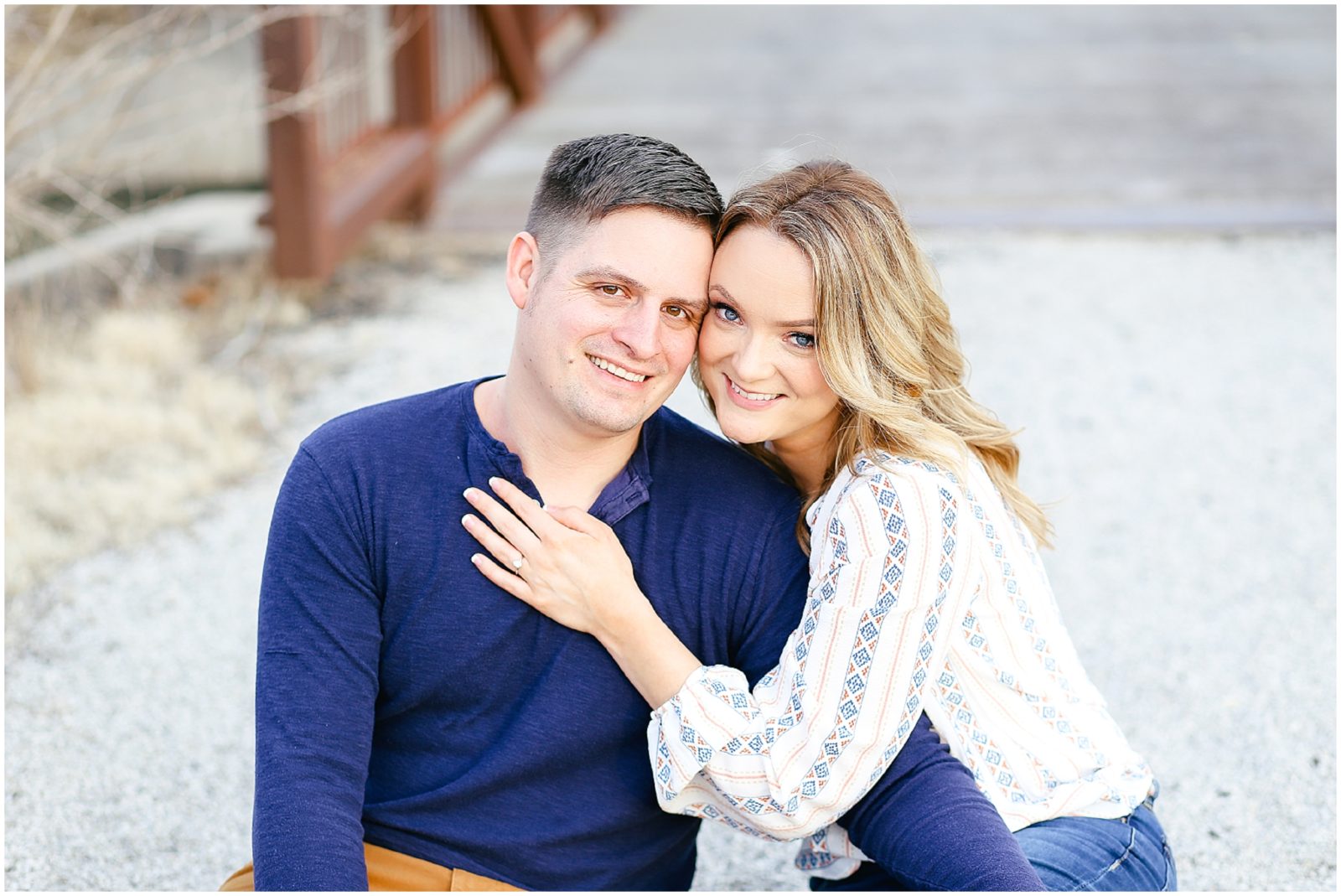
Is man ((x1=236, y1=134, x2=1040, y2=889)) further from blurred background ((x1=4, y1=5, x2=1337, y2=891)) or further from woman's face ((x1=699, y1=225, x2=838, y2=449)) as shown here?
blurred background ((x1=4, y1=5, x2=1337, y2=891))

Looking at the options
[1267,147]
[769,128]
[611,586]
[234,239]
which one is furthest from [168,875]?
[1267,147]

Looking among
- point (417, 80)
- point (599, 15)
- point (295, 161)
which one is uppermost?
point (599, 15)

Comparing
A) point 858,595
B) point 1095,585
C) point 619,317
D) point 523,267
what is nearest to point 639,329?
point 619,317

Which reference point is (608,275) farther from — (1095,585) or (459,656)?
(1095,585)

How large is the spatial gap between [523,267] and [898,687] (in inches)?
33.3

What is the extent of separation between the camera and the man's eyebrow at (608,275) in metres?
1.96

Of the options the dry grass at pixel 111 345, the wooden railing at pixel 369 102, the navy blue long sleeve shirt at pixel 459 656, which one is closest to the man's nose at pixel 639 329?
the navy blue long sleeve shirt at pixel 459 656

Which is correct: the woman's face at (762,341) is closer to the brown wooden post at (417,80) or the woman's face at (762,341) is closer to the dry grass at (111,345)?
the dry grass at (111,345)

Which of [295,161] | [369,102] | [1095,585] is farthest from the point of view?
[369,102]

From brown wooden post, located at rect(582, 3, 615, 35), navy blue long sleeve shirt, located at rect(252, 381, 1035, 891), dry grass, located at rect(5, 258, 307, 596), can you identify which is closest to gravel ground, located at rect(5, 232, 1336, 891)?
dry grass, located at rect(5, 258, 307, 596)

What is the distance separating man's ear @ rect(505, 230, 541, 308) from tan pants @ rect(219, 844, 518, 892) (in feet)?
2.76

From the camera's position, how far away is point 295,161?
575 centimetres

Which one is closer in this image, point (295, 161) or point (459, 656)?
point (459, 656)

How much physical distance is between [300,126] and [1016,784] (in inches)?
181
